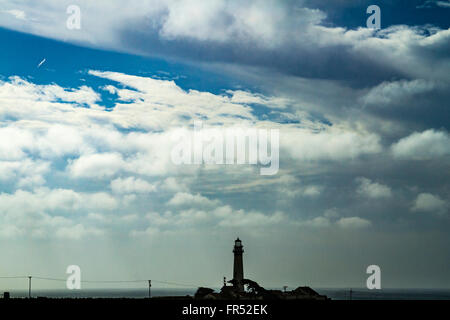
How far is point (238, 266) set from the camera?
319 feet

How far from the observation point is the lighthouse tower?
3664 inches

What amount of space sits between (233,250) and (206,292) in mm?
11174

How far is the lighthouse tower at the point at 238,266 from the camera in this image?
93062 mm
